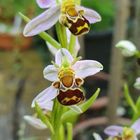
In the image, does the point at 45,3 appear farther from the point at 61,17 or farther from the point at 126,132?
the point at 126,132

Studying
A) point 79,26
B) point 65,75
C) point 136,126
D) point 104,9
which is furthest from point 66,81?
point 104,9

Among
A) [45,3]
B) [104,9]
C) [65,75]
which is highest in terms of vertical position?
[104,9]

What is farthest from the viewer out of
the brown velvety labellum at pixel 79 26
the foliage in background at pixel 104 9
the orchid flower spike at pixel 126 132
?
the foliage in background at pixel 104 9

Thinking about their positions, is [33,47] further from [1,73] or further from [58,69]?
[58,69]

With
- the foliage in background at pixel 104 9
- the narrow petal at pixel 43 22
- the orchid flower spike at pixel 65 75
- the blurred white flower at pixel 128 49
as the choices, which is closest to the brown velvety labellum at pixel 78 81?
the orchid flower spike at pixel 65 75

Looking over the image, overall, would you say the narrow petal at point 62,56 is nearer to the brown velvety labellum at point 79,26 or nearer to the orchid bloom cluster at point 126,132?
the brown velvety labellum at point 79,26

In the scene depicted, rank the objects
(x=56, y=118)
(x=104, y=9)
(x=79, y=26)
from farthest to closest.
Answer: (x=104, y=9), (x=56, y=118), (x=79, y=26)
